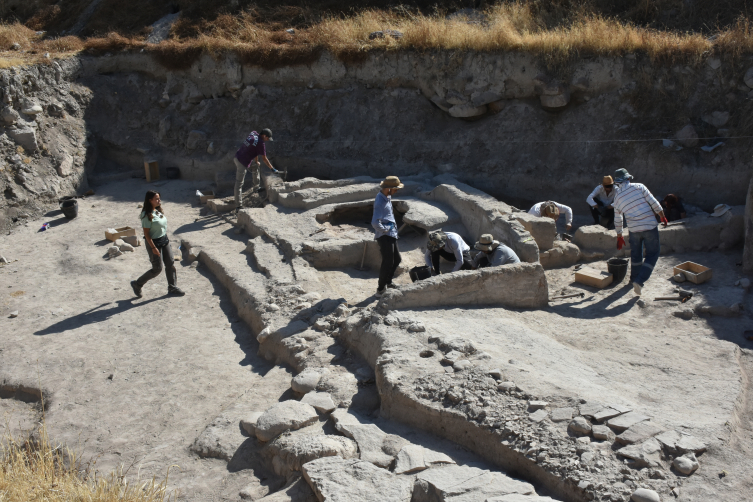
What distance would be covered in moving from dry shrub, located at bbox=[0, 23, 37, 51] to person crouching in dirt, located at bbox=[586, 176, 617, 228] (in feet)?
43.7

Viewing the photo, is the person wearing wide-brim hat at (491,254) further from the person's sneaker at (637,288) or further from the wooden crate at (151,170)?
the wooden crate at (151,170)

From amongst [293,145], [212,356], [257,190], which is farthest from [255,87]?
[212,356]

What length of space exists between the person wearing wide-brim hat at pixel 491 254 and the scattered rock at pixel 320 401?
10.2 feet

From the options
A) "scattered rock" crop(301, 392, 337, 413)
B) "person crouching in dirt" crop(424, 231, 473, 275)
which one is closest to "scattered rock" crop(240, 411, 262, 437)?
"scattered rock" crop(301, 392, 337, 413)

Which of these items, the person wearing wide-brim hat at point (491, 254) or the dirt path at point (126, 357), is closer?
the dirt path at point (126, 357)

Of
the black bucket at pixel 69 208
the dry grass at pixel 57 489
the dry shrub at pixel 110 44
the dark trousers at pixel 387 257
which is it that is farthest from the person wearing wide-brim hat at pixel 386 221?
the dry shrub at pixel 110 44

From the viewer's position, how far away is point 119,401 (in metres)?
5.77

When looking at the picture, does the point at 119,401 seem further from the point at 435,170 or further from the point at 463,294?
the point at 435,170

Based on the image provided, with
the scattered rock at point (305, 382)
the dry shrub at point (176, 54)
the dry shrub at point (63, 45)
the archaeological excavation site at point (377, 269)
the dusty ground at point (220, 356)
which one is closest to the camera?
the archaeological excavation site at point (377, 269)

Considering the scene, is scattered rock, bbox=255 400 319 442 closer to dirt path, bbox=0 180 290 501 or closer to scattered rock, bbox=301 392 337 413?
scattered rock, bbox=301 392 337 413

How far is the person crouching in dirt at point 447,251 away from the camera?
772 cm

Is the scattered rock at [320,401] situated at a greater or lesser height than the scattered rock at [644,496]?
lesser

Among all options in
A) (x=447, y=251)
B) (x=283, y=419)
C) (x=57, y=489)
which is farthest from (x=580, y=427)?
(x=447, y=251)

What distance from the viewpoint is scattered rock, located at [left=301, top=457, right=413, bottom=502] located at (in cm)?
390
